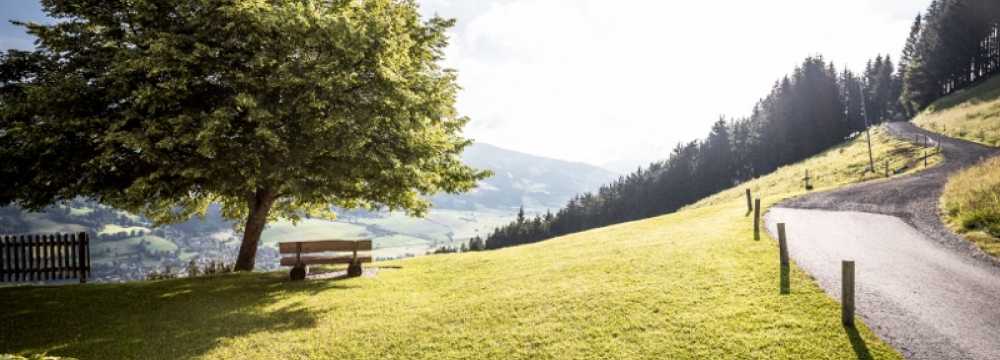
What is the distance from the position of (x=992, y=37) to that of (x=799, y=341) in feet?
447

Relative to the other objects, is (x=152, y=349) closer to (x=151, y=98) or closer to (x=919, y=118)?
(x=151, y=98)


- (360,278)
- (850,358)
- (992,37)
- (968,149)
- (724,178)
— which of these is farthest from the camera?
(724,178)

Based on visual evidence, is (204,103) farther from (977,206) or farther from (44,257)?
(977,206)

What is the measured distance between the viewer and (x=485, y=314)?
14727 millimetres

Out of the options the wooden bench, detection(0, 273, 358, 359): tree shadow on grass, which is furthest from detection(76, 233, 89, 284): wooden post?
the wooden bench

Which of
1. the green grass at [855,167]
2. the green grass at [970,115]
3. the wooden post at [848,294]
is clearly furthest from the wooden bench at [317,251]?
the green grass at [970,115]

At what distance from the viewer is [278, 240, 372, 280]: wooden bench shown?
20906mm

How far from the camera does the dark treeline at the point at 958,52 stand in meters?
97.8

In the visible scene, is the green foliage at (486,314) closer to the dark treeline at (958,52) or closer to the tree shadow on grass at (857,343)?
the tree shadow on grass at (857,343)

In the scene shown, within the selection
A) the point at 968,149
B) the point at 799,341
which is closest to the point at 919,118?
the point at 968,149

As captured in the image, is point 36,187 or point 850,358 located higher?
point 36,187

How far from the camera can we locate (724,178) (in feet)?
360

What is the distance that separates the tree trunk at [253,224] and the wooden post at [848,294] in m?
22.7

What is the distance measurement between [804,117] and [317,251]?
10755 centimetres
